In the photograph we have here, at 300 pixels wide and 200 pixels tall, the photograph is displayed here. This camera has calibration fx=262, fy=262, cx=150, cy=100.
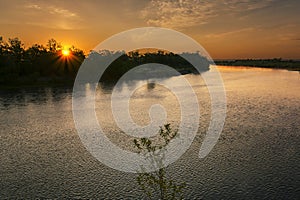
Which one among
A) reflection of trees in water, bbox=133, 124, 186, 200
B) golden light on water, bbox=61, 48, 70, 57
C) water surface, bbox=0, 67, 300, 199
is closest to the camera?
reflection of trees in water, bbox=133, 124, 186, 200

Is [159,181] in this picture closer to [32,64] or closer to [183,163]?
[183,163]

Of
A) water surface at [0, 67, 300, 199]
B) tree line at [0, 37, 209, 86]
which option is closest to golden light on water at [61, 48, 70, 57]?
tree line at [0, 37, 209, 86]

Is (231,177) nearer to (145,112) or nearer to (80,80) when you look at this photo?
(145,112)

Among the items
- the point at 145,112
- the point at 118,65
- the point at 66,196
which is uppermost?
the point at 118,65

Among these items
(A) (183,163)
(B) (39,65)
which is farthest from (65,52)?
(A) (183,163)

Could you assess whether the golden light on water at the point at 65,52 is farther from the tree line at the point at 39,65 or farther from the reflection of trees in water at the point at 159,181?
the reflection of trees in water at the point at 159,181

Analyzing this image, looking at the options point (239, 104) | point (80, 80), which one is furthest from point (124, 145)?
point (80, 80)

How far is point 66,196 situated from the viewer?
78.1ft

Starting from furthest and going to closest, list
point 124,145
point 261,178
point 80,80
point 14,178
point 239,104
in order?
1. point 80,80
2. point 239,104
3. point 124,145
4. point 14,178
5. point 261,178

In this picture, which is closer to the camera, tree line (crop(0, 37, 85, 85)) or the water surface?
the water surface

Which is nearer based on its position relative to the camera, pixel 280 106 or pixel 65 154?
pixel 65 154

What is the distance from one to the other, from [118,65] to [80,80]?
102 ft

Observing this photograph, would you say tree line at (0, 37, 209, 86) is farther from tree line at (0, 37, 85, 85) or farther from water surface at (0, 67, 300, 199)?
water surface at (0, 67, 300, 199)

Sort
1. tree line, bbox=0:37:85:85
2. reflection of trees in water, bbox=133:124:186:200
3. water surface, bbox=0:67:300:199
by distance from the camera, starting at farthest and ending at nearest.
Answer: tree line, bbox=0:37:85:85
water surface, bbox=0:67:300:199
reflection of trees in water, bbox=133:124:186:200
